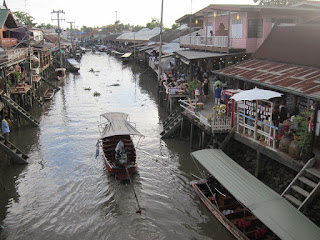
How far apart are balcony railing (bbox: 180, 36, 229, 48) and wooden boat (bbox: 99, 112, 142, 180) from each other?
9227 millimetres

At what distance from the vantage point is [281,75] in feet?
45.9

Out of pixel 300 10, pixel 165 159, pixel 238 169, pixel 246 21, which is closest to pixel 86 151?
pixel 165 159

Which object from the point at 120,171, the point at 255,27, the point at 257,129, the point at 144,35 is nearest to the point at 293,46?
the point at 257,129

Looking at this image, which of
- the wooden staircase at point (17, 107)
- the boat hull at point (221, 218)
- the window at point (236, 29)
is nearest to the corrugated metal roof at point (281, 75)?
the window at point (236, 29)

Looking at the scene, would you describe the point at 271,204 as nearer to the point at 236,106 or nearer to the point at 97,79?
the point at 236,106

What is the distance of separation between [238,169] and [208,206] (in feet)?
6.01

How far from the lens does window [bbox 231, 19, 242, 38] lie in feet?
72.1

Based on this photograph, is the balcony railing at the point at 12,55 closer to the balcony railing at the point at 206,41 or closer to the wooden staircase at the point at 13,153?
the wooden staircase at the point at 13,153

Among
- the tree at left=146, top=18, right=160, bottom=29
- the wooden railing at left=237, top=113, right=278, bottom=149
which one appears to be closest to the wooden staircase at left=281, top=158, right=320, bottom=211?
the wooden railing at left=237, top=113, right=278, bottom=149

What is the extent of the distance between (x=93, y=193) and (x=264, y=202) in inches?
301

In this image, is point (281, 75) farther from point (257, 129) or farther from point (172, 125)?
point (172, 125)

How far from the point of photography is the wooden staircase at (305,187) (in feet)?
31.4

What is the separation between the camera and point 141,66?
199ft

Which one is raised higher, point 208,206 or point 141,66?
point 141,66
